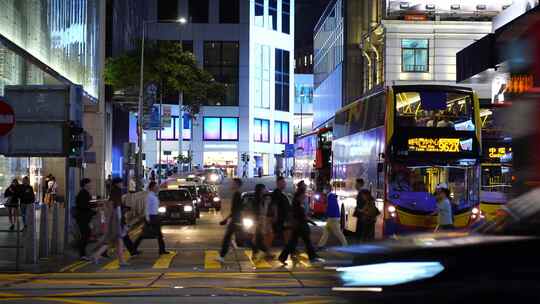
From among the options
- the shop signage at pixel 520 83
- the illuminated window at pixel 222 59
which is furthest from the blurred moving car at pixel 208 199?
the illuminated window at pixel 222 59

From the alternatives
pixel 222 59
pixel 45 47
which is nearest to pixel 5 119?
pixel 45 47

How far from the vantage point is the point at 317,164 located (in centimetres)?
3834

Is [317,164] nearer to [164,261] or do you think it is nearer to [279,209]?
[164,261]

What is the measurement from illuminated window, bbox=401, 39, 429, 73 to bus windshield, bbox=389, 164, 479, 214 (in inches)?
1319

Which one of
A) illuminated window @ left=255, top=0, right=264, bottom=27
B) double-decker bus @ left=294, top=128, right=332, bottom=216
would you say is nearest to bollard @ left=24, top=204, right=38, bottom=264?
double-decker bus @ left=294, top=128, right=332, bottom=216

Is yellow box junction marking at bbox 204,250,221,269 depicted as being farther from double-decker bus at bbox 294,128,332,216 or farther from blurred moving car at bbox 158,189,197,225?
double-decker bus at bbox 294,128,332,216

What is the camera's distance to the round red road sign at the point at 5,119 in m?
16.1

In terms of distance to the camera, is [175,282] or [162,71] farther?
[162,71]

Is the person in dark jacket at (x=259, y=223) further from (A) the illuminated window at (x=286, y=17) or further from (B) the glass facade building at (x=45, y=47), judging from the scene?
(A) the illuminated window at (x=286, y=17)

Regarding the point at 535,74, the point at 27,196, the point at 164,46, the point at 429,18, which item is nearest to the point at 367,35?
the point at 429,18

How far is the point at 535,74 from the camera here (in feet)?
26.1

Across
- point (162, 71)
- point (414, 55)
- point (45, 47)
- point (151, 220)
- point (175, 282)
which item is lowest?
point (175, 282)

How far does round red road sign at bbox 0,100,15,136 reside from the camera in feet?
52.7

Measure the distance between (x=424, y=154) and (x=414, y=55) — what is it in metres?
34.4
